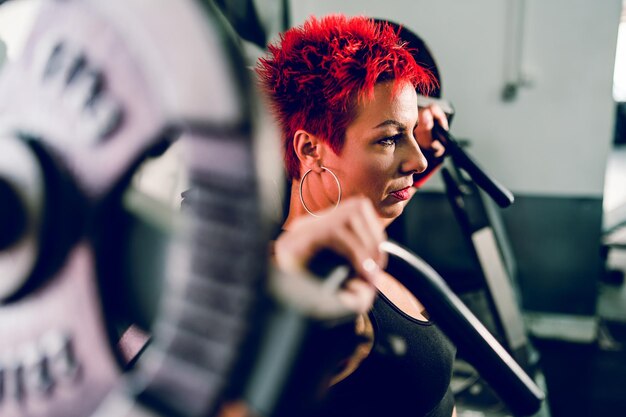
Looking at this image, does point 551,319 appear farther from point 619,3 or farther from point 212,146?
point 212,146

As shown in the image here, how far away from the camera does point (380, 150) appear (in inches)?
28.7

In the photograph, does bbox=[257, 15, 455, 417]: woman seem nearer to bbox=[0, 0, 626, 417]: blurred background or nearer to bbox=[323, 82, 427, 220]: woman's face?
bbox=[323, 82, 427, 220]: woman's face

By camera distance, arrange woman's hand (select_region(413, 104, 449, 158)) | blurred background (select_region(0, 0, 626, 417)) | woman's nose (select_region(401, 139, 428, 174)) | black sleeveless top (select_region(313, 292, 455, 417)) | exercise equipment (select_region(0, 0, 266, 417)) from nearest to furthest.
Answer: exercise equipment (select_region(0, 0, 266, 417)) → black sleeveless top (select_region(313, 292, 455, 417)) → woman's nose (select_region(401, 139, 428, 174)) → woman's hand (select_region(413, 104, 449, 158)) → blurred background (select_region(0, 0, 626, 417))

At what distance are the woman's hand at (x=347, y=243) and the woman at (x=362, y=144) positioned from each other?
38 centimetres

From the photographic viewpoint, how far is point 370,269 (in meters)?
0.25

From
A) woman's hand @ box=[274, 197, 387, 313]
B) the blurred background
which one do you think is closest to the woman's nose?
woman's hand @ box=[274, 197, 387, 313]

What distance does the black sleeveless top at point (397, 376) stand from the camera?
2.09ft

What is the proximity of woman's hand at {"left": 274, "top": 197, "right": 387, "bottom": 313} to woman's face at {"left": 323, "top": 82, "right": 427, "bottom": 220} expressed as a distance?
1.54 ft

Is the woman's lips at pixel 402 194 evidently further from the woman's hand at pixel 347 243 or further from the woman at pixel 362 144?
the woman's hand at pixel 347 243

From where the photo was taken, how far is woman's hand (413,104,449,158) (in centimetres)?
89

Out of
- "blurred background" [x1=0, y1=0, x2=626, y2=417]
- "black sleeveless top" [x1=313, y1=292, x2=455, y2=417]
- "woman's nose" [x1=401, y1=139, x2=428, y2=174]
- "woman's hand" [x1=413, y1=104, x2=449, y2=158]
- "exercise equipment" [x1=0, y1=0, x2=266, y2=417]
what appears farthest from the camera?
"blurred background" [x1=0, y1=0, x2=626, y2=417]

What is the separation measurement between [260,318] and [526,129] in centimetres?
204

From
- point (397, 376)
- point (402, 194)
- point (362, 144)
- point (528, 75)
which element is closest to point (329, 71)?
point (362, 144)

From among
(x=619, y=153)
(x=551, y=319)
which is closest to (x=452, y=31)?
(x=551, y=319)
